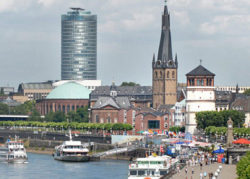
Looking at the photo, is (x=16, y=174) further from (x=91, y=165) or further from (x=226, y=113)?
(x=226, y=113)

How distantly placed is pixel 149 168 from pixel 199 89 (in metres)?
Answer: 71.2

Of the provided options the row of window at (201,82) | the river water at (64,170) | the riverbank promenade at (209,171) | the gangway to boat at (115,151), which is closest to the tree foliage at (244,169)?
the riverbank promenade at (209,171)

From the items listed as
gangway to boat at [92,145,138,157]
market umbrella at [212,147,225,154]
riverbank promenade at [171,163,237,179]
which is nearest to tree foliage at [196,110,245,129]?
gangway to boat at [92,145,138,157]

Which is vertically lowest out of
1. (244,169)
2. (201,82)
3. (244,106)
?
(244,169)

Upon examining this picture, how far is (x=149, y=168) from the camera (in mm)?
100625

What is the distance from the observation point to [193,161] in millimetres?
112688

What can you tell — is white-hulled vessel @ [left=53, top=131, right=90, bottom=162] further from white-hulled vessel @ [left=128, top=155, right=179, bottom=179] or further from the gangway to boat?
white-hulled vessel @ [left=128, top=155, right=179, bottom=179]

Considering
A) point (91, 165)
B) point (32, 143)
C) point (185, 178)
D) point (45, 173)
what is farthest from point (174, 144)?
point (32, 143)

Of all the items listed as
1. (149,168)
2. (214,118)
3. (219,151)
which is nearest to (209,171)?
(149,168)

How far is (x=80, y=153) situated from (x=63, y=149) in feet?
9.25

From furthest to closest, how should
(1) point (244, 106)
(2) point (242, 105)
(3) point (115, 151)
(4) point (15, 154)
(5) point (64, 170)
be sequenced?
(2) point (242, 105) → (1) point (244, 106) → (3) point (115, 151) → (4) point (15, 154) → (5) point (64, 170)

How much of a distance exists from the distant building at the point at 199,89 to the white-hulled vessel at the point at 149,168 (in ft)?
222

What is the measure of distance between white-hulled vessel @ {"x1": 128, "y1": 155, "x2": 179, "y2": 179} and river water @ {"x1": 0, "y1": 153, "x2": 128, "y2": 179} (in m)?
16.2

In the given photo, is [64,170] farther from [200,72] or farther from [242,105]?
[242,105]
